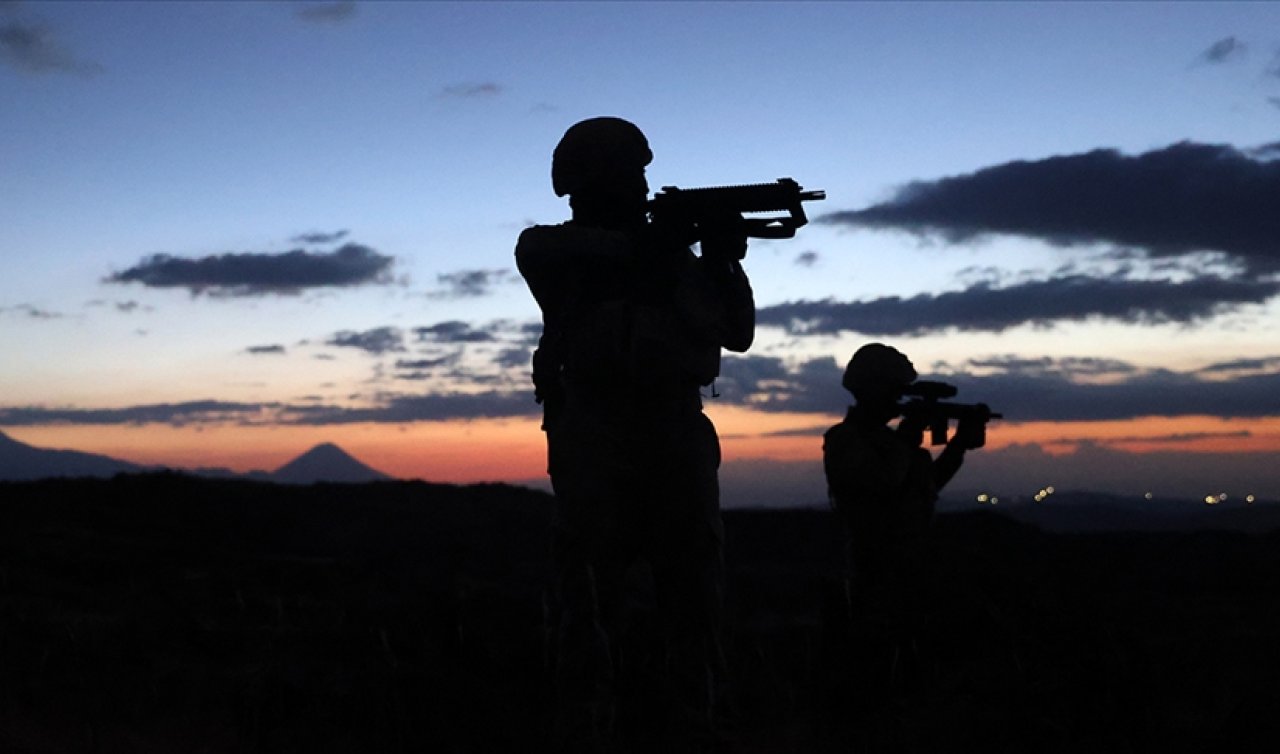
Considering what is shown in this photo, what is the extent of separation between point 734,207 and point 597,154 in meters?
0.68

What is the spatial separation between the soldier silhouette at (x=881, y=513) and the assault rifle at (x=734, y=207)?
3138mm

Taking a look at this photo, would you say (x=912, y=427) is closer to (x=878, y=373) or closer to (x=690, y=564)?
(x=878, y=373)

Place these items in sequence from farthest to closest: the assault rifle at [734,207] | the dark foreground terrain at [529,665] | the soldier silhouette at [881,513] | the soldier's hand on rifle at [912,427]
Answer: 1. the soldier's hand on rifle at [912,427]
2. the soldier silhouette at [881,513]
3. the dark foreground terrain at [529,665]
4. the assault rifle at [734,207]

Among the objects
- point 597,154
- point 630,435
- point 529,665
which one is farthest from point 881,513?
point 597,154

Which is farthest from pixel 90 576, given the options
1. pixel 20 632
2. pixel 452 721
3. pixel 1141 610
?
pixel 1141 610

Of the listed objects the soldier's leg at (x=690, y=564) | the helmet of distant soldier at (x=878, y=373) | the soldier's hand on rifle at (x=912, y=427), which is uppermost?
the helmet of distant soldier at (x=878, y=373)

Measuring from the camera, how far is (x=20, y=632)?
393 inches

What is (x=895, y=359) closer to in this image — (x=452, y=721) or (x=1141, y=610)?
(x=1141, y=610)

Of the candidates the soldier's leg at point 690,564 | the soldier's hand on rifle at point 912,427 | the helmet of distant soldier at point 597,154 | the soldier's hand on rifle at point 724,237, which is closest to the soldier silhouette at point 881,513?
the soldier's hand on rifle at point 912,427

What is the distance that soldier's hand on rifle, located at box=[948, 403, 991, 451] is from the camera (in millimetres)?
9633

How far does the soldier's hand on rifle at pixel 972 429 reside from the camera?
31.6 feet

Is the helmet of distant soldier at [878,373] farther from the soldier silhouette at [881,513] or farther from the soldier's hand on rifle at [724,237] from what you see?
the soldier's hand on rifle at [724,237]

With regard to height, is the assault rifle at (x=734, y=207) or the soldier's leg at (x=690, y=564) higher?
the assault rifle at (x=734, y=207)

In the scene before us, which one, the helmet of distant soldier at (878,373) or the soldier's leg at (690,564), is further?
the helmet of distant soldier at (878,373)
